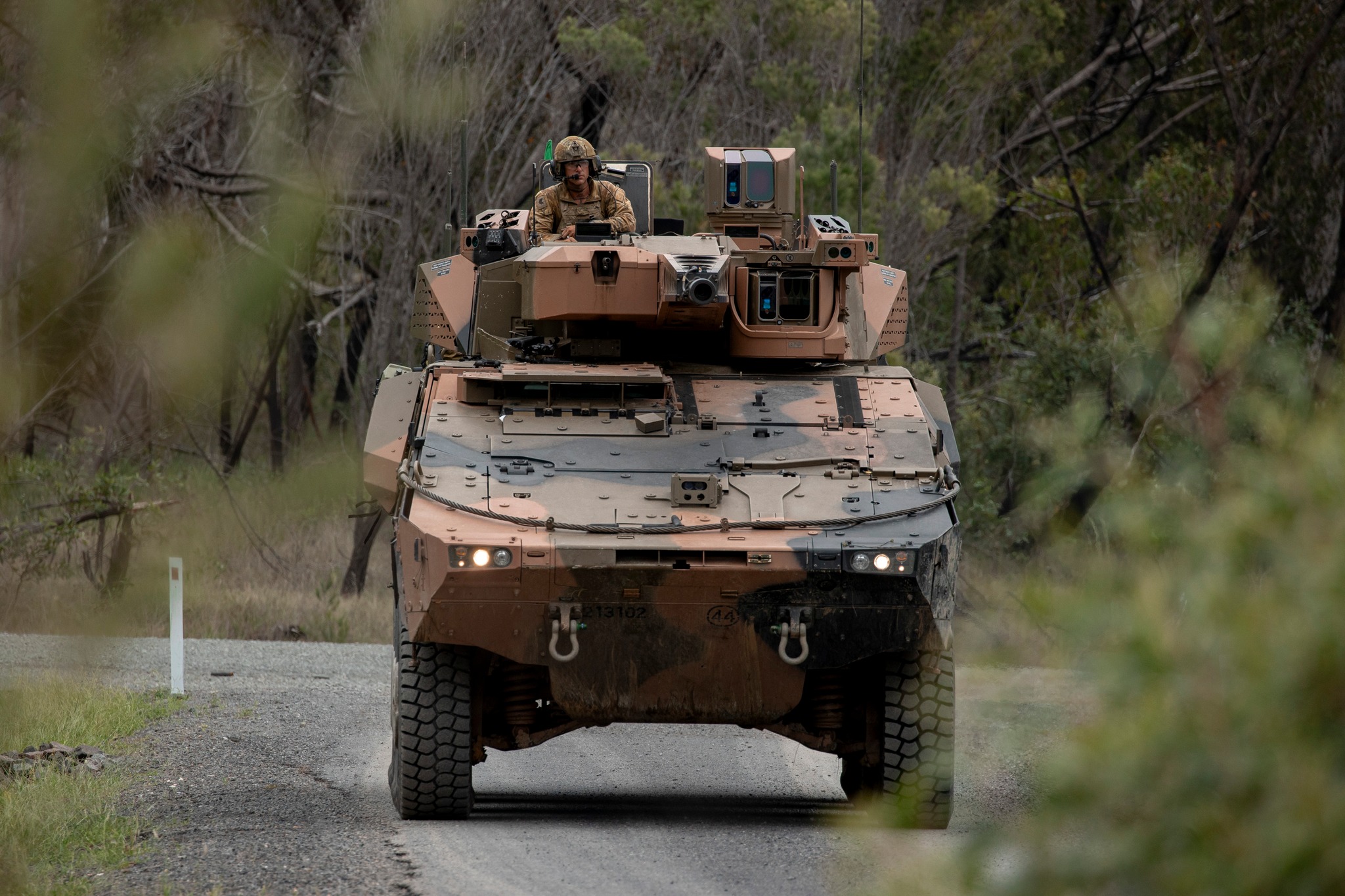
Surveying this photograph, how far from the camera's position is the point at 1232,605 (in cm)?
227

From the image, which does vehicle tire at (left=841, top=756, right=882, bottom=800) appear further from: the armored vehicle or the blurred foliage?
the blurred foliage

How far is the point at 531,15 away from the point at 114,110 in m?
16.9

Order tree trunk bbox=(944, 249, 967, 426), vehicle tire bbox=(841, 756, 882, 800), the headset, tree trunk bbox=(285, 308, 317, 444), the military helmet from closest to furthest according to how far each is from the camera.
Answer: tree trunk bbox=(285, 308, 317, 444) < vehicle tire bbox=(841, 756, 882, 800) < the military helmet < the headset < tree trunk bbox=(944, 249, 967, 426)

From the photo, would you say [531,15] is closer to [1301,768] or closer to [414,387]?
[414,387]

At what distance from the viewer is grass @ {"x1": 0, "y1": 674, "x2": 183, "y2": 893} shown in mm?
6086

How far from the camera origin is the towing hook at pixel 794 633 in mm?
7602

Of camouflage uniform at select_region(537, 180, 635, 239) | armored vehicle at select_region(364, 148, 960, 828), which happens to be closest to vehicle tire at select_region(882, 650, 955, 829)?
armored vehicle at select_region(364, 148, 960, 828)

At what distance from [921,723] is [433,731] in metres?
2.02

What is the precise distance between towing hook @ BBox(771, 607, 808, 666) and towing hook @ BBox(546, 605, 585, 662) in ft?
2.54

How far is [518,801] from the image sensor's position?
8.90 meters

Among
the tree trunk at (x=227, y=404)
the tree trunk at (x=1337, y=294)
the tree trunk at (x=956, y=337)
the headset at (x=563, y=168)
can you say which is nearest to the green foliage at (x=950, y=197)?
the tree trunk at (x=956, y=337)

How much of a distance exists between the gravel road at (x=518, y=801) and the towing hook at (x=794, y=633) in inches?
28.1

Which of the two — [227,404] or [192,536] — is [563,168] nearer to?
[227,404]

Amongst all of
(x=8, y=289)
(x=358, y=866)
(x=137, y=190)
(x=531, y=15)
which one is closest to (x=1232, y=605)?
(x=8, y=289)
